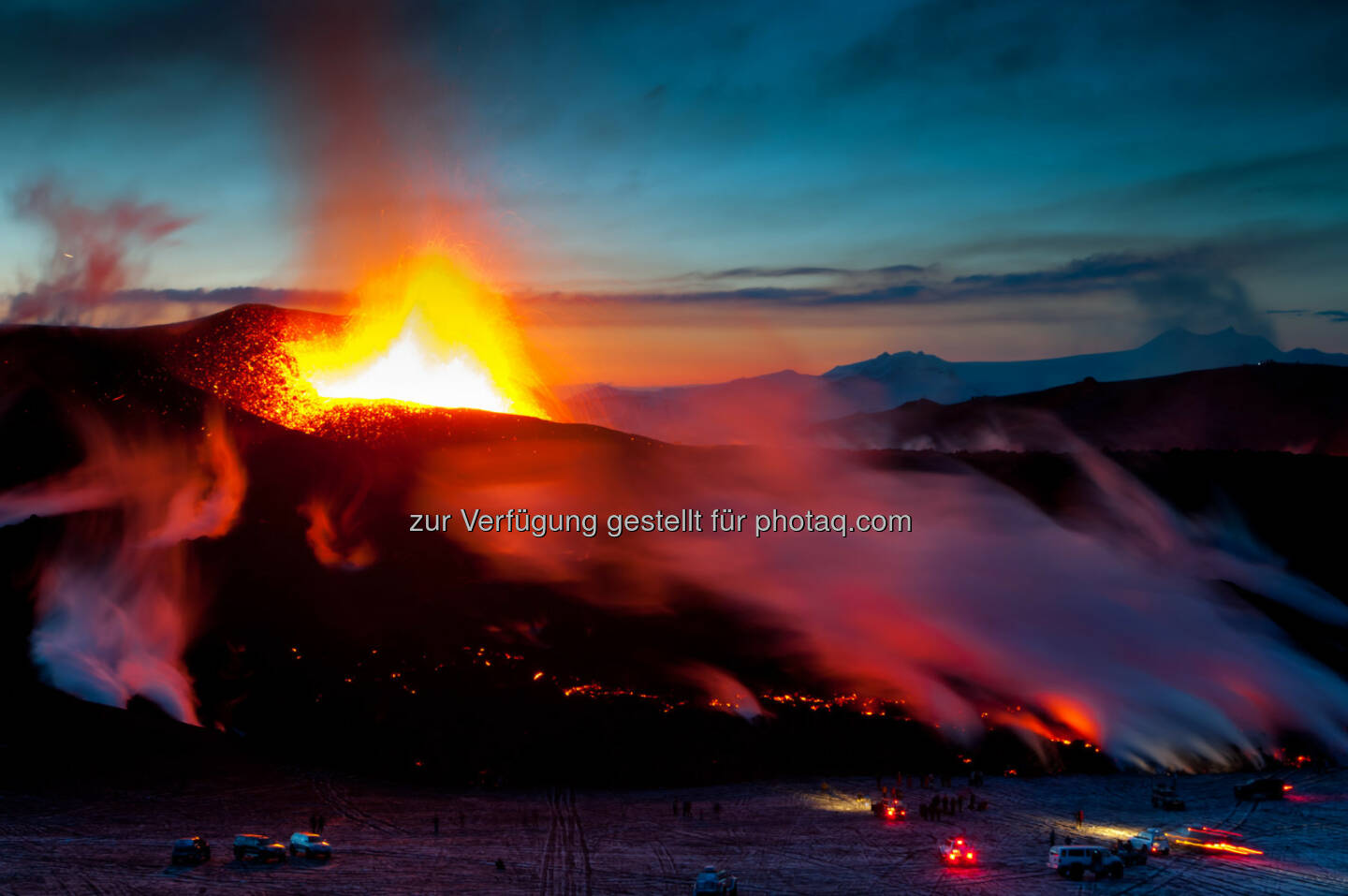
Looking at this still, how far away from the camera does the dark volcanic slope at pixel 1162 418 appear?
12194cm

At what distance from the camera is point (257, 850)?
113 ft

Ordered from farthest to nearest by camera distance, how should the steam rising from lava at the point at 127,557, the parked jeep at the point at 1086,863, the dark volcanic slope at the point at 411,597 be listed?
the steam rising from lava at the point at 127,557
the dark volcanic slope at the point at 411,597
the parked jeep at the point at 1086,863

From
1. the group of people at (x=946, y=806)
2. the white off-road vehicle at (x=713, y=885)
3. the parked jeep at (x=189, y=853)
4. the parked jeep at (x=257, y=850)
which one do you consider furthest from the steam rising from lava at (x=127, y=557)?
the group of people at (x=946, y=806)

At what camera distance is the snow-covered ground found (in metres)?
32.8

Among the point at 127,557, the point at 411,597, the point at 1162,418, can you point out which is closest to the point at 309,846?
the point at 411,597

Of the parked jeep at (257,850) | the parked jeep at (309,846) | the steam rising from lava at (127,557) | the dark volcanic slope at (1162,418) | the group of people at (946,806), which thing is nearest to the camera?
the parked jeep at (257,850)

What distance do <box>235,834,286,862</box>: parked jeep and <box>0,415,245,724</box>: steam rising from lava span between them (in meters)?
16.0

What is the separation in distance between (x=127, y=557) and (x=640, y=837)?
31424mm

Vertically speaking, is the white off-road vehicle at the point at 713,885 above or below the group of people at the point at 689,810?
below

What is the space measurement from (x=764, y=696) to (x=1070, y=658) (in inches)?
658

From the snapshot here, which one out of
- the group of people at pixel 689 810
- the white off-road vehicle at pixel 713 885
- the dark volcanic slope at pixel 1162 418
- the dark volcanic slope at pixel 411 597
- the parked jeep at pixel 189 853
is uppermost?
the dark volcanic slope at pixel 1162 418

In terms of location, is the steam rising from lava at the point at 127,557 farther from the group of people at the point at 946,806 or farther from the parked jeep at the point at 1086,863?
the parked jeep at the point at 1086,863

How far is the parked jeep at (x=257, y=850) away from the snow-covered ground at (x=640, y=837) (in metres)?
0.42

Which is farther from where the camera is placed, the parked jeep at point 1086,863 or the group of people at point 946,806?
the group of people at point 946,806
